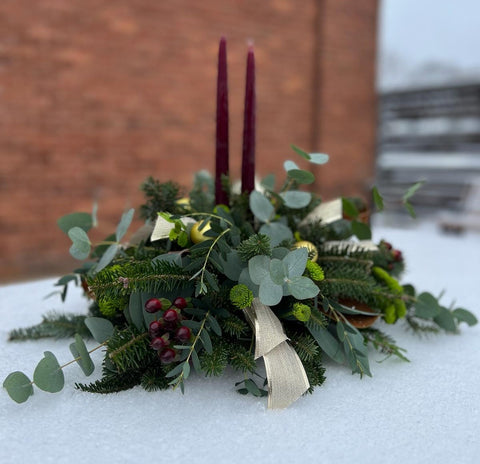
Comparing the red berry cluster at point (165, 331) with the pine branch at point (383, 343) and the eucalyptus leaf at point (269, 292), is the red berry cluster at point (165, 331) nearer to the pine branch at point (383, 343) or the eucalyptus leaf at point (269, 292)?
the eucalyptus leaf at point (269, 292)

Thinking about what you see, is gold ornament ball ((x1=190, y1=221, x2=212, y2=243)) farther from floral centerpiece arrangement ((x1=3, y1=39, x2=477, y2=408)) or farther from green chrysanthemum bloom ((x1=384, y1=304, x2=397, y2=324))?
green chrysanthemum bloom ((x1=384, y1=304, x2=397, y2=324))

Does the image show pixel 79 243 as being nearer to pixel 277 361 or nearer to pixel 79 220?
pixel 79 220

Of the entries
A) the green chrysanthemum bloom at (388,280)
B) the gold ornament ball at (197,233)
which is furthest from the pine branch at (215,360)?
the green chrysanthemum bloom at (388,280)

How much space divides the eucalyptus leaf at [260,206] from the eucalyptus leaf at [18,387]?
24cm

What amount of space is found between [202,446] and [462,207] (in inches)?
95.4

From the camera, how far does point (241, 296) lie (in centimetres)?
42

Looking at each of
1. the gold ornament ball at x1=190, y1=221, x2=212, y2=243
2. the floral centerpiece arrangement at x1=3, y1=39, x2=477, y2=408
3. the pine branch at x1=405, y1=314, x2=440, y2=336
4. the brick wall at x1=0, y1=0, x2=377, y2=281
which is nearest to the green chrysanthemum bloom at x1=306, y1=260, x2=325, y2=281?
the floral centerpiece arrangement at x1=3, y1=39, x2=477, y2=408

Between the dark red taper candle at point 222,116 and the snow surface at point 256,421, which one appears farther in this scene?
the dark red taper candle at point 222,116

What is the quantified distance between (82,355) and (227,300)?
13 cm

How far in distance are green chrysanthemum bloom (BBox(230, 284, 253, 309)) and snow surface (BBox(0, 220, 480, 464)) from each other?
0.22 ft

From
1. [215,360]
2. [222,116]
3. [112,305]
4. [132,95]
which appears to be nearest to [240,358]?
[215,360]

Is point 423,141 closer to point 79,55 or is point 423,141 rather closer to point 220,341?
point 79,55

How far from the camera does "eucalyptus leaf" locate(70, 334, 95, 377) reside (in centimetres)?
40

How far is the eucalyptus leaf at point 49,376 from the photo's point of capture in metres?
0.39
